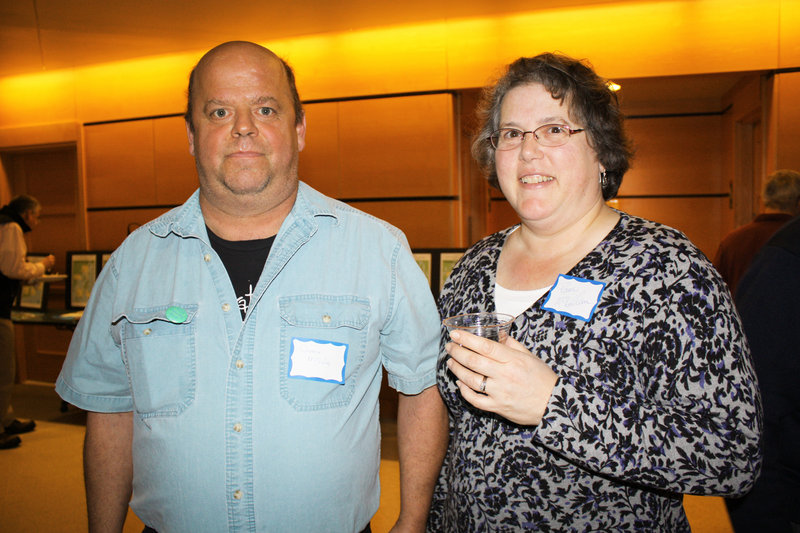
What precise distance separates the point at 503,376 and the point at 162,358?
32.6 inches

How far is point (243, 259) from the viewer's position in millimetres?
1382

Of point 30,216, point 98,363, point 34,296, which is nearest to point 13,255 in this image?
point 30,216

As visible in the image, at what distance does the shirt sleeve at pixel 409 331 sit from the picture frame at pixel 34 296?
15.8 feet

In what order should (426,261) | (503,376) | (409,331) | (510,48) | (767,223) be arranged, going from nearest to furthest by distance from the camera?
1. (503,376)
2. (409,331)
3. (767,223)
4. (426,261)
5. (510,48)

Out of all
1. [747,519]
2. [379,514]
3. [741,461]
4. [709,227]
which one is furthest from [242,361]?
[709,227]

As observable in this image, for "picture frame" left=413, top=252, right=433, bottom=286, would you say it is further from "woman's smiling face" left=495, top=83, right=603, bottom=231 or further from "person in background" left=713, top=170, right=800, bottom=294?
"woman's smiling face" left=495, top=83, right=603, bottom=231

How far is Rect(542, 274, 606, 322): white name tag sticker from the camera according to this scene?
1.16 metres

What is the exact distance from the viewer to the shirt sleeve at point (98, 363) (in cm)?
139

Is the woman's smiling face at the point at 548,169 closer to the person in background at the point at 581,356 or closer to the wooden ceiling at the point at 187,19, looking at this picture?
the person in background at the point at 581,356

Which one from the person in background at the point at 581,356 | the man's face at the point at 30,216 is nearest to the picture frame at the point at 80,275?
the man's face at the point at 30,216

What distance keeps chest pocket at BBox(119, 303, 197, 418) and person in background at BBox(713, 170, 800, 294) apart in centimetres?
347

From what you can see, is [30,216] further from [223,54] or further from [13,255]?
[223,54]

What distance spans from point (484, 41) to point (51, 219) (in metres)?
5.57

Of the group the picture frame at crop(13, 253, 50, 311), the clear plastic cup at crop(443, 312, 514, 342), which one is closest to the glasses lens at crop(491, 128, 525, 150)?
the clear plastic cup at crop(443, 312, 514, 342)
